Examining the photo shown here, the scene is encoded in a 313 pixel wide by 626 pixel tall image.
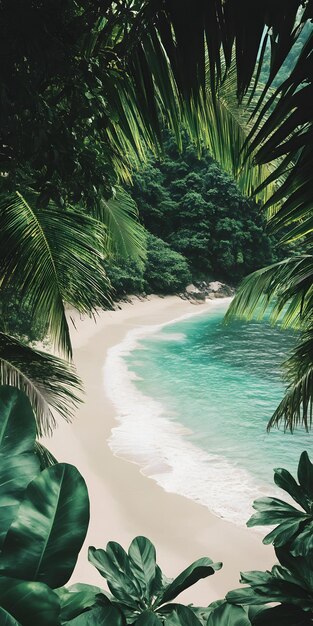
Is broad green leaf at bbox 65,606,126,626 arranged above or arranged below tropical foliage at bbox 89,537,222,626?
above

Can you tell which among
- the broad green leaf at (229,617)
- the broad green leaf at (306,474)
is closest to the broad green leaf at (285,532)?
the broad green leaf at (306,474)

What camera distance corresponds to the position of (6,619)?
0.50 meters

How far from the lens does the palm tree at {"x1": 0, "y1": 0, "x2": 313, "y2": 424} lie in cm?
104

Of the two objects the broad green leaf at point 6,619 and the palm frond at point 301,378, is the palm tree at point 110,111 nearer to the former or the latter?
the palm frond at point 301,378

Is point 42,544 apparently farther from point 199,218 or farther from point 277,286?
point 199,218

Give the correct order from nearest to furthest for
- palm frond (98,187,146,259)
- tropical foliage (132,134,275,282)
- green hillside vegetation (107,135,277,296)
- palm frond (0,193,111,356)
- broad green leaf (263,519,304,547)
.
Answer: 1. broad green leaf (263,519,304,547)
2. palm frond (0,193,111,356)
3. palm frond (98,187,146,259)
4. green hillside vegetation (107,135,277,296)
5. tropical foliage (132,134,275,282)

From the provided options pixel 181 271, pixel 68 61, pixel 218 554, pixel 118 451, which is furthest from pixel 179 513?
pixel 181 271

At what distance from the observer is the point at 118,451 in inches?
335

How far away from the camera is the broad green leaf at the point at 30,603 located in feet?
1.77

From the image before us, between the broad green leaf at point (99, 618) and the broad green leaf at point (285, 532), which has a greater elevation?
the broad green leaf at point (99, 618)

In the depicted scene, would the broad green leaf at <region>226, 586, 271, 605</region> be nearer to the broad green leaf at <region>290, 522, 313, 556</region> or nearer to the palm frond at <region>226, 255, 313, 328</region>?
the broad green leaf at <region>290, 522, 313, 556</region>

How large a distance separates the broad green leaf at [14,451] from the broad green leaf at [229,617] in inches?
15.3

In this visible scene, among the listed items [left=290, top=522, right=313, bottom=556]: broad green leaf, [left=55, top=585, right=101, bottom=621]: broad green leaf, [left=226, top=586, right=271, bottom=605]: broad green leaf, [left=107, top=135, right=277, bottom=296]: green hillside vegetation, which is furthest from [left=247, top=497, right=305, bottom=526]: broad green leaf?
[left=107, top=135, right=277, bottom=296]: green hillside vegetation

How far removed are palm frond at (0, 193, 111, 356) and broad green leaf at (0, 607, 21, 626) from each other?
2574 millimetres
